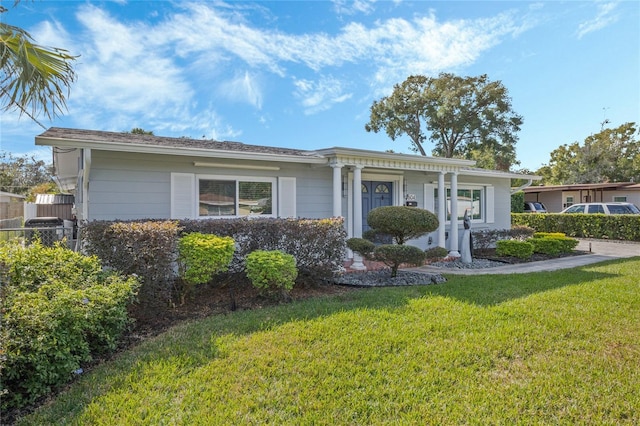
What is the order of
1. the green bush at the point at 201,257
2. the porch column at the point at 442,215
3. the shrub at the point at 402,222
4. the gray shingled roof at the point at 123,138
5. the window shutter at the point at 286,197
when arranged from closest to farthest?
the green bush at the point at 201,257, the gray shingled roof at the point at 123,138, the shrub at the point at 402,222, the window shutter at the point at 286,197, the porch column at the point at 442,215

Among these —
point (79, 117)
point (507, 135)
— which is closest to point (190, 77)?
point (79, 117)

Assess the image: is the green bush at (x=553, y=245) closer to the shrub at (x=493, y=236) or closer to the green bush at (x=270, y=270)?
the shrub at (x=493, y=236)

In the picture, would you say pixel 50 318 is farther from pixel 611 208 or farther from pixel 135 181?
pixel 611 208

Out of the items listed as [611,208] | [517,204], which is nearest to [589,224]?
[611,208]

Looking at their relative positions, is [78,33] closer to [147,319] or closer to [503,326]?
[147,319]

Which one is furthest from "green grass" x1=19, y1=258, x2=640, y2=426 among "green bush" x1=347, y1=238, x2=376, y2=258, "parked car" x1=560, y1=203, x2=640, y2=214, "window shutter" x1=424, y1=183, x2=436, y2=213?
"parked car" x1=560, y1=203, x2=640, y2=214

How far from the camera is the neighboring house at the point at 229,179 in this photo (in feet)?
22.2

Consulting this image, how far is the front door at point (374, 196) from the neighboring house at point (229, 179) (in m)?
0.03

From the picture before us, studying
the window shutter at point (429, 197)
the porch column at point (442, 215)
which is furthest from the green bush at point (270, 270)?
the window shutter at point (429, 197)

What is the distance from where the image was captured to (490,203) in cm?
1360

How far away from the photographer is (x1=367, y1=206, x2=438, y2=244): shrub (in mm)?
7656

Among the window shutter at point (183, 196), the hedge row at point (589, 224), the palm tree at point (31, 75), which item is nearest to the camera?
the palm tree at point (31, 75)

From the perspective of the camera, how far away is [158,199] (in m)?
7.44

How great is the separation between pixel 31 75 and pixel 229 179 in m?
4.16
